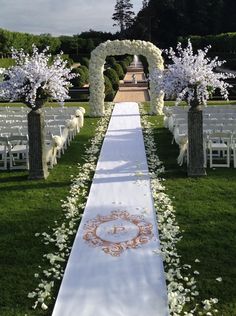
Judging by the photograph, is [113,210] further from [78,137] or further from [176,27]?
[176,27]

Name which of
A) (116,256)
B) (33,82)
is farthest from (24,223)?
(33,82)

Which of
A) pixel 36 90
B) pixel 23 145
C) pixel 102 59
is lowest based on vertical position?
pixel 23 145

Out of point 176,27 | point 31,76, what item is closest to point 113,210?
point 31,76

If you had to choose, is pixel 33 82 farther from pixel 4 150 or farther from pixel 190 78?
pixel 190 78

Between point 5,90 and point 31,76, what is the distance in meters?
0.75

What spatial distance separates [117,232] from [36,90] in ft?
15.1

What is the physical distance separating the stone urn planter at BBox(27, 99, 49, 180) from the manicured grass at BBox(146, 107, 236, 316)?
9.93 ft

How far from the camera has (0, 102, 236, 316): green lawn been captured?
6.32m

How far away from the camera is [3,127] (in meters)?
14.4

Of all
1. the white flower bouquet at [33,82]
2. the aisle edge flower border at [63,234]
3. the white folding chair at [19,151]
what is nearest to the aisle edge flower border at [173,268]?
the aisle edge flower border at [63,234]

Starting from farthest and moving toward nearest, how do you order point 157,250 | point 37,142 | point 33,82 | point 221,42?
point 221,42, point 37,142, point 33,82, point 157,250

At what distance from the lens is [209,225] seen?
330 inches

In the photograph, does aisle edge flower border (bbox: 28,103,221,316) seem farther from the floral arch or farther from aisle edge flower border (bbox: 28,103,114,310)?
the floral arch

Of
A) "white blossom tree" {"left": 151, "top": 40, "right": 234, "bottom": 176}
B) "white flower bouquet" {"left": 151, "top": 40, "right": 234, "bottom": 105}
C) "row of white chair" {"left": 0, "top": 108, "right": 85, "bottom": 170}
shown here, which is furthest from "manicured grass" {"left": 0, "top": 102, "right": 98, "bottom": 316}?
"white flower bouquet" {"left": 151, "top": 40, "right": 234, "bottom": 105}
